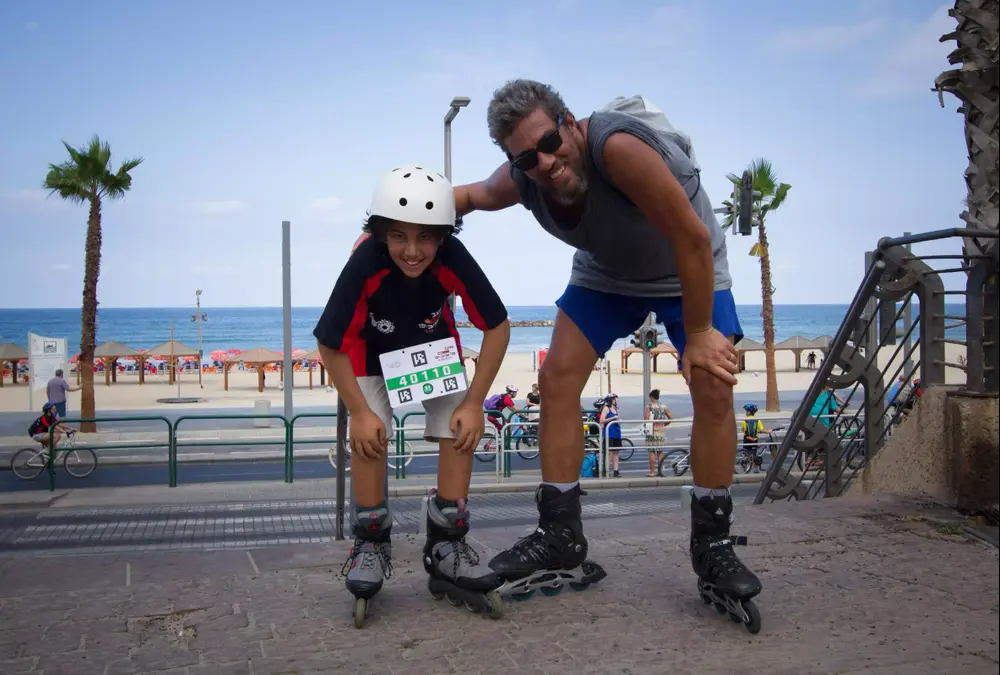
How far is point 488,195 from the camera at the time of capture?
139 inches

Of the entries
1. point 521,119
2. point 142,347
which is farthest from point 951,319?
point 142,347

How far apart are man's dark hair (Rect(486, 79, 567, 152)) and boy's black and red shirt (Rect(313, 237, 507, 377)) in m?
0.51

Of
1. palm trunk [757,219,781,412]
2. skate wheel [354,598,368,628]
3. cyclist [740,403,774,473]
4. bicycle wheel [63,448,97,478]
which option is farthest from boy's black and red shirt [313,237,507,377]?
palm trunk [757,219,781,412]

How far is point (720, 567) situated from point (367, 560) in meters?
1.20

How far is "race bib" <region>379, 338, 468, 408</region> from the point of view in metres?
3.21

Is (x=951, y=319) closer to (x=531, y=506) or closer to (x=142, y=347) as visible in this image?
(x=531, y=506)

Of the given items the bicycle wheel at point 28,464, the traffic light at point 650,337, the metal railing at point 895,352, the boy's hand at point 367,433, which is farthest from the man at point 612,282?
the traffic light at point 650,337

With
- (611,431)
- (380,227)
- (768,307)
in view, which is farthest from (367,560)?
(768,307)

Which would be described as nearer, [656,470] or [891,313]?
[891,313]

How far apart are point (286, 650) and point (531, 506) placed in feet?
37.9

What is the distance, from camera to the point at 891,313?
16.7 ft

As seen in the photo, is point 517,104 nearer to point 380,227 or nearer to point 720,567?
point 380,227

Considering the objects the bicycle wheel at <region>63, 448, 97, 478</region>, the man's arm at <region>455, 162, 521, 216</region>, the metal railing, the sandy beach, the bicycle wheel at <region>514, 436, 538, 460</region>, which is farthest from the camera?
the sandy beach

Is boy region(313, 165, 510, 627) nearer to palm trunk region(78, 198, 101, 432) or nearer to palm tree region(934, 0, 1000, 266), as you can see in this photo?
palm tree region(934, 0, 1000, 266)
